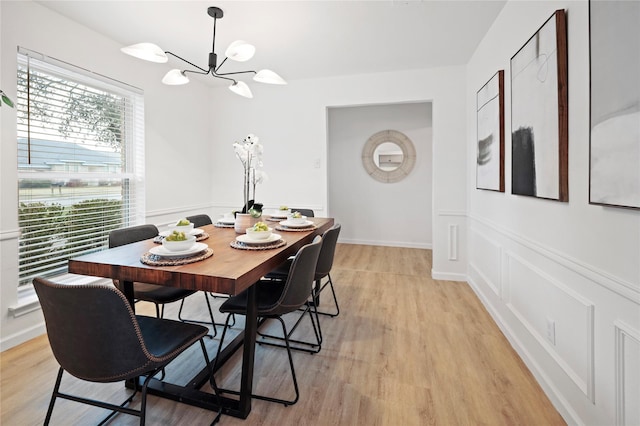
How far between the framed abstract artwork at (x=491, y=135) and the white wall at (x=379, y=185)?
2262 millimetres

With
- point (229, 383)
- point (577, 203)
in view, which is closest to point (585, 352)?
point (577, 203)

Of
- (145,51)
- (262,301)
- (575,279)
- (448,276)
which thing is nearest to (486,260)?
(448,276)

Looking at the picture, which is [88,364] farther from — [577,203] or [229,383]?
[577,203]

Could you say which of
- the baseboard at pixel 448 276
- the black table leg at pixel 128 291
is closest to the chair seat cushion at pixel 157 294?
the black table leg at pixel 128 291

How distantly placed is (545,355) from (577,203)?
89 cm

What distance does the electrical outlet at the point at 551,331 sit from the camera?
166 centimetres

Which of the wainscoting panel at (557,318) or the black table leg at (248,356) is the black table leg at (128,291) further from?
the wainscoting panel at (557,318)

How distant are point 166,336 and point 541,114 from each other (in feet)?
7.33

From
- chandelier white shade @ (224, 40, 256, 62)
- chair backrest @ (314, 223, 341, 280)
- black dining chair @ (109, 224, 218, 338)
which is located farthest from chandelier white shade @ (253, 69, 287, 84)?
black dining chair @ (109, 224, 218, 338)

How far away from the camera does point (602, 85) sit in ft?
3.98

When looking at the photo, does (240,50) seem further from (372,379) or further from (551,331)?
(551,331)

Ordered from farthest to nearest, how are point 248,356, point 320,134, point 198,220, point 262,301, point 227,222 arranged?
point 320,134 → point 198,220 → point 227,222 → point 262,301 → point 248,356

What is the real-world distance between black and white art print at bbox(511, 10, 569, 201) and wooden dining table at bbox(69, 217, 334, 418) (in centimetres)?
143

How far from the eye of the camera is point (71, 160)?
106 inches
